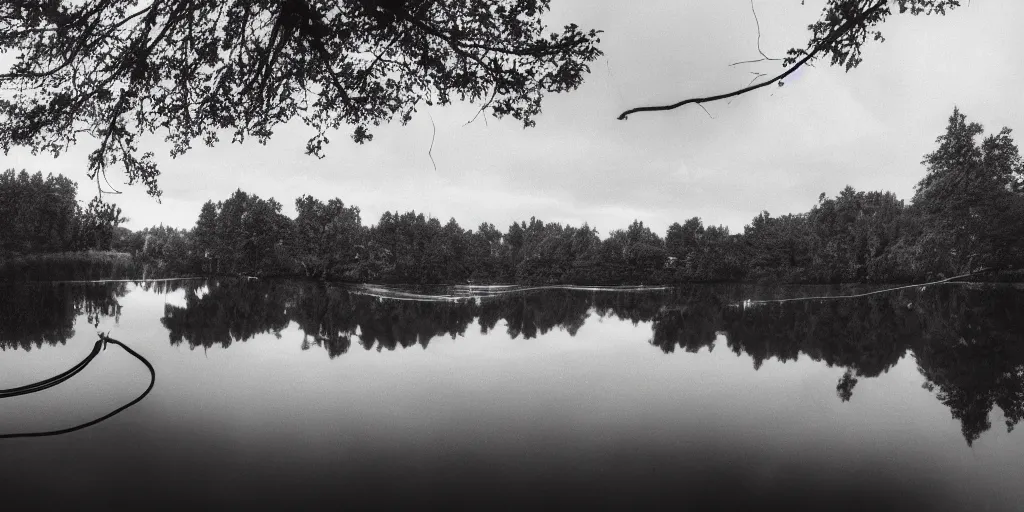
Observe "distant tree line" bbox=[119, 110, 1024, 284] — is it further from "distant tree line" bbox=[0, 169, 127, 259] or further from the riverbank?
"distant tree line" bbox=[0, 169, 127, 259]

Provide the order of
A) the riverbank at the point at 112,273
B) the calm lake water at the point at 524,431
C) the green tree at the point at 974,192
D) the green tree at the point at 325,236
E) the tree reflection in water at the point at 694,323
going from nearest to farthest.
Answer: the calm lake water at the point at 524,431 → the tree reflection in water at the point at 694,323 → the green tree at the point at 974,192 → the riverbank at the point at 112,273 → the green tree at the point at 325,236

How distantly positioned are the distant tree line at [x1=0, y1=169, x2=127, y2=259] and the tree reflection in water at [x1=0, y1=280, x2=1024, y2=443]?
14.0 m

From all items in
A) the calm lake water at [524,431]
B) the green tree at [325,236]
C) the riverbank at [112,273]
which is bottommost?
the calm lake water at [524,431]

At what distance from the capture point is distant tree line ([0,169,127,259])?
35375 mm

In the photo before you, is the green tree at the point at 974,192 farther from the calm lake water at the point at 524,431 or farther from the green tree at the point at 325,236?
the green tree at the point at 325,236

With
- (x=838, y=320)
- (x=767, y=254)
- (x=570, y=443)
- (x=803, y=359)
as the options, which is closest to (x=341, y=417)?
(x=570, y=443)

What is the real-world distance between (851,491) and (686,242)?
102 ft

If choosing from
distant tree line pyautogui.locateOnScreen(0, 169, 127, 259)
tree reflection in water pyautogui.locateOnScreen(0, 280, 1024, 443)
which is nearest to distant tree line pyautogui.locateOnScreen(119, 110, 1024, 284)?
tree reflection in water pyautogui.locateOnScreen(0, 280, 1024, 443)

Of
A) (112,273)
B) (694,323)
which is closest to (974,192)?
(694,323)

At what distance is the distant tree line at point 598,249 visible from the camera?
3219cm

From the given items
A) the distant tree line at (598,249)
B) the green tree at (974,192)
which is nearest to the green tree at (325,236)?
the distant tree line at (598,249)

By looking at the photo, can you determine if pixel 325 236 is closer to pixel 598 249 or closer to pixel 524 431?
pixel 598 249

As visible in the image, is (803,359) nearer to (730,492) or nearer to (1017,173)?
(730,492)

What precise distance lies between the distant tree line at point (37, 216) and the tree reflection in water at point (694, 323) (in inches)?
552
